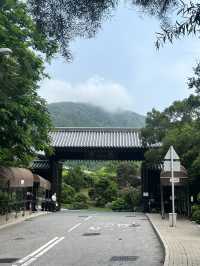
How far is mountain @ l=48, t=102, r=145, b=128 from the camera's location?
148125 mm

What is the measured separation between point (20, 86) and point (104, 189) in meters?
44.7

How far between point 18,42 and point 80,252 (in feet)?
37.5

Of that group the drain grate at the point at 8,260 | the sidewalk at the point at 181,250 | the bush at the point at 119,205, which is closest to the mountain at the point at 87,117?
the bush at the point at 119,205

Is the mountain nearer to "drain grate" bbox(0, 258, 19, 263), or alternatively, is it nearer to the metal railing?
the metal railing

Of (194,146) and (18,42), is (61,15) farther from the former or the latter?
(194,146)

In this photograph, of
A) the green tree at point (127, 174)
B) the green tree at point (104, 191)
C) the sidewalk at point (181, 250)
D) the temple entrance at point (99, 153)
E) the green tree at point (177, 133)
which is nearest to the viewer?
the sidewalk at point (181, 250)

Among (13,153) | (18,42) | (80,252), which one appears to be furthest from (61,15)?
(13,153)

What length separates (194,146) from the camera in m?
31.2

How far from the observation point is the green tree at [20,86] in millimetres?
22078

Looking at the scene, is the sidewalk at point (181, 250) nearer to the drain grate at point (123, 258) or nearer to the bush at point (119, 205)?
the drain grate at point (123, 258)

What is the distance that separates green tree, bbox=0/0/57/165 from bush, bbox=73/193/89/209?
3547cm

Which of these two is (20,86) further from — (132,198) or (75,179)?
(75,179)

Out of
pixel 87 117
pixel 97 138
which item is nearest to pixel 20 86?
pixel 97 138

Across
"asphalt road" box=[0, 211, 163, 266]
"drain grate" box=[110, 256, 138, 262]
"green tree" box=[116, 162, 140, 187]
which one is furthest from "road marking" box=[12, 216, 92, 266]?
"green tree" box=[116, 162, 140, 187]
